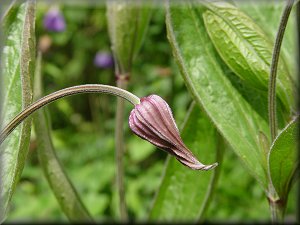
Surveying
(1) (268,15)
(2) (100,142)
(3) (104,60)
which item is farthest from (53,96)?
(3) (104,60)

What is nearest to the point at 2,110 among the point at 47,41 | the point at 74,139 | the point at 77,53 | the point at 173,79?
the point at 173,79

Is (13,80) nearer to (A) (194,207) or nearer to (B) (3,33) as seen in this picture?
(B) (3,33)

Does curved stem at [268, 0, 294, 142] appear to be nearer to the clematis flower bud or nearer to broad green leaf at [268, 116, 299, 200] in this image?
broad green leaf at [268, 116, 299, 200]

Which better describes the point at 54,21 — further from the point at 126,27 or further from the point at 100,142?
the point at 126,27

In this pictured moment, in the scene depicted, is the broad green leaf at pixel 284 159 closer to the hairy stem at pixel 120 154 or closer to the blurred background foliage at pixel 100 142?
the hairy stem at pixel 120 154

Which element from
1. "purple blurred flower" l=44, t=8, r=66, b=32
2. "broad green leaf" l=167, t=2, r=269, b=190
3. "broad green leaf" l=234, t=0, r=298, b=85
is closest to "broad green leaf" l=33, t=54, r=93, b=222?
"broad green leaf" l=167, t=2, r=269, b=190

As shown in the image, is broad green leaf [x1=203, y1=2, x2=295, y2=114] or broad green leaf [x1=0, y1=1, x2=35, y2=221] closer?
broad green leaf [x1=0, y1=1, x2=35, y2=221]
